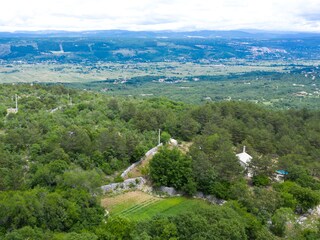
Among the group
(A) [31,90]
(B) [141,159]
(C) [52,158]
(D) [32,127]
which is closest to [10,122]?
(D) [32,127]

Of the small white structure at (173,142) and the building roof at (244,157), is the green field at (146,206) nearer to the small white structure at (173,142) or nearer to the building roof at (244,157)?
the building roof at (244,157)

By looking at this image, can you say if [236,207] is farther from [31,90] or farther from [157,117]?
[31,90]

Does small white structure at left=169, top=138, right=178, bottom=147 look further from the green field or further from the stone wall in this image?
the green field

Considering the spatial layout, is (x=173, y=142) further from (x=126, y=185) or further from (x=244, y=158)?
(x=126, y=185)

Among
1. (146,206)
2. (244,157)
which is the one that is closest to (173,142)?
(244,157)

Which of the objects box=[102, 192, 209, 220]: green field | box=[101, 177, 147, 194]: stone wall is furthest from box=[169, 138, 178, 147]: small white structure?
box=[102, 192, 209, 220]: green field

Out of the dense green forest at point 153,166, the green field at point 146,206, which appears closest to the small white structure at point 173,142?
the dense green forest at point 153,166
